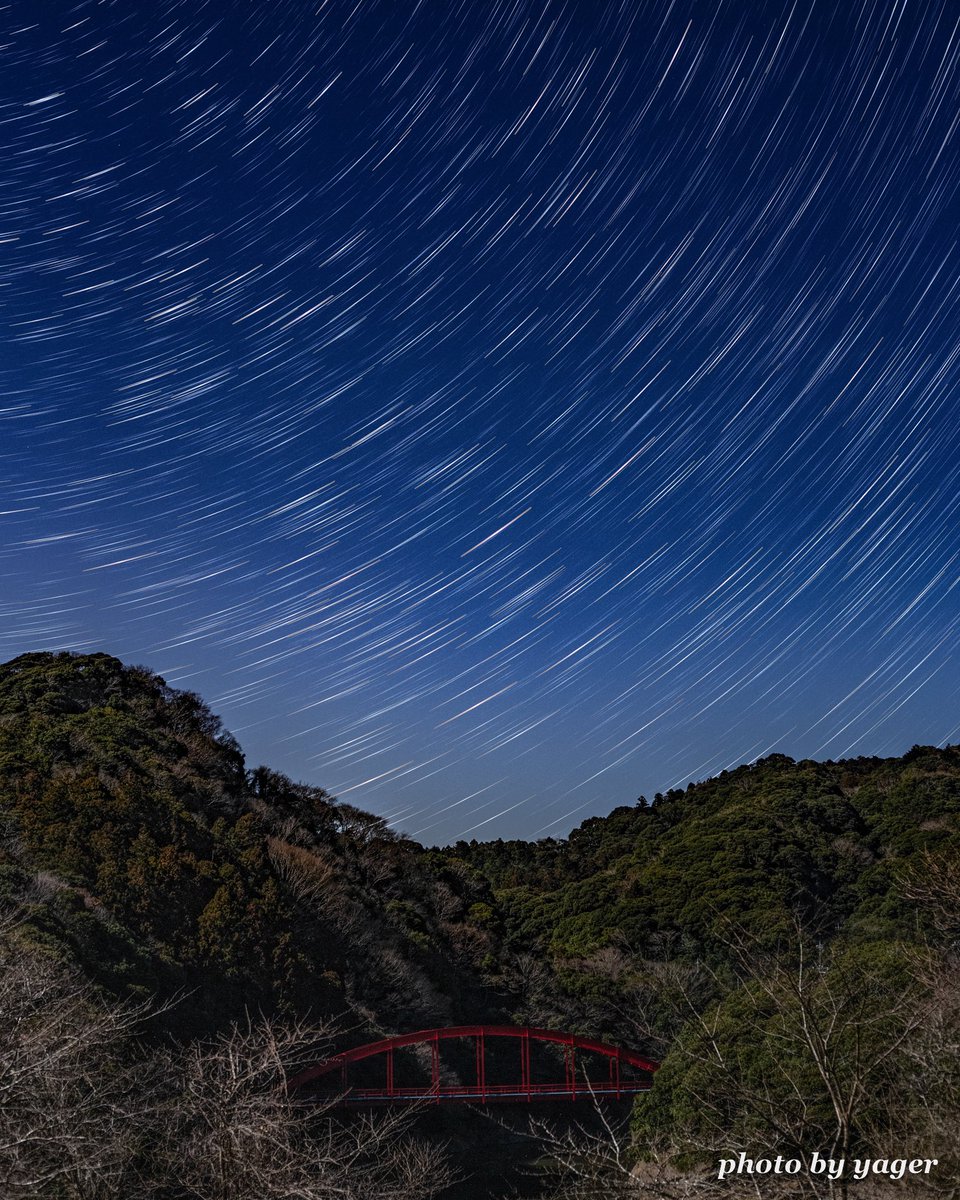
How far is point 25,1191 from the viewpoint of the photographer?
866 centimetres

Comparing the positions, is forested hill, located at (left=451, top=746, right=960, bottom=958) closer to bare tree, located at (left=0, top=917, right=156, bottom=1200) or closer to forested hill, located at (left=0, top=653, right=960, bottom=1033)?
forested hill, located at (left=0, top=653, right=960, bottom=1033)

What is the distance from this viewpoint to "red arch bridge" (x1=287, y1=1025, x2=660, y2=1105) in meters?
24.3

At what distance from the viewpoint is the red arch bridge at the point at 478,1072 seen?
2433 cm

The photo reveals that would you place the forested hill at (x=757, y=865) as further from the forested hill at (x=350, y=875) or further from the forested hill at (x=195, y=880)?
the forested hill at (x=195, y=880)

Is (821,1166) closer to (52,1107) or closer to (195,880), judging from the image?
(52,1107)

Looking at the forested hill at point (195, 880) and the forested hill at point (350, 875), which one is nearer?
the forested hill at point (195, 880)

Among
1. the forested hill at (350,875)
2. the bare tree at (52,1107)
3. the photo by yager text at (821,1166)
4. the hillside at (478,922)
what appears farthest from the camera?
the forested hill at (350,875)

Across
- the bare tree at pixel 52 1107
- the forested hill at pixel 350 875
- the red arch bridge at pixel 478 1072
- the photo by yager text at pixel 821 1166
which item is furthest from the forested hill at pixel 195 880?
the photo by yager text at pixel 821 1166

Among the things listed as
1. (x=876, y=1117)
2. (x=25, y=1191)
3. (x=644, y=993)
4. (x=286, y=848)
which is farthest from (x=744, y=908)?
(x=25, y=1191)

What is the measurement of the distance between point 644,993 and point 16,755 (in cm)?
2427

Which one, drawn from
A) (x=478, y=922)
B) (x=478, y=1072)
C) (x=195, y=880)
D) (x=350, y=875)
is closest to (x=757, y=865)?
(x=478, y=922)

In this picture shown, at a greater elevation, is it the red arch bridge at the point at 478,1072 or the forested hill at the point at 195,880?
the forested hill at the point at 195,880

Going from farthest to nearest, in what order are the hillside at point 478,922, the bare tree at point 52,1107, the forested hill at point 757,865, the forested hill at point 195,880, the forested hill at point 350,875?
the forested hill at point 757,865, the forested hill at point 350,875, the forested hill at point 195,880, the hillside at point 478,922, the bare tree at point 52,1107

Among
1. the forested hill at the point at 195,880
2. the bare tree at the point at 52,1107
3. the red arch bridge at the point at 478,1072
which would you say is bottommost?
the red arch bridge at the point at 478,1072
